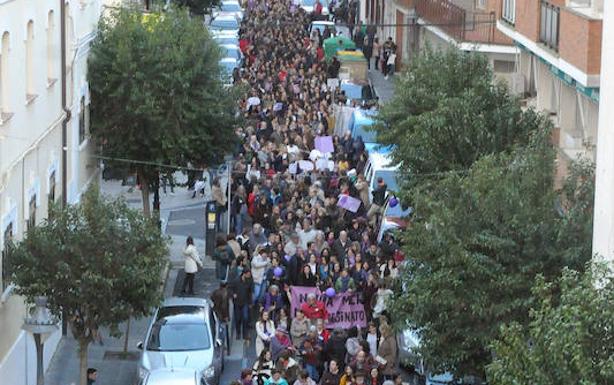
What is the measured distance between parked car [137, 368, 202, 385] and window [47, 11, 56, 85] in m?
6.44

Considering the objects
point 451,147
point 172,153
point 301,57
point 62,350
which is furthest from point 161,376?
point 301,57

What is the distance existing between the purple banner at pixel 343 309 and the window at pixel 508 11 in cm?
785

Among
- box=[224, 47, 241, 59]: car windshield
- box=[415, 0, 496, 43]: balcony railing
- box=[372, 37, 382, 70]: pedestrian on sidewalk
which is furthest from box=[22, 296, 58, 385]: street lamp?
box=[372, 37, 382, 70]: pedestrian on sidewalk

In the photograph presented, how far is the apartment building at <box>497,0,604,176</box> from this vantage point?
82.8ft

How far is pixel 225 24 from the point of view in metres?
67.6

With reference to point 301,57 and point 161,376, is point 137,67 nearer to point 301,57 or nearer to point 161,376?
point 161,376

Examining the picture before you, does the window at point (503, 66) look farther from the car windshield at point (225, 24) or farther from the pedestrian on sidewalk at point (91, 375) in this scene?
the car windshield at point (225, 24)

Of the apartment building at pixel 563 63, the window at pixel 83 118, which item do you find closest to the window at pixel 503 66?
the apartment building at pixel 563 63

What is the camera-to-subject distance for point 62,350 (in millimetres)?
28844

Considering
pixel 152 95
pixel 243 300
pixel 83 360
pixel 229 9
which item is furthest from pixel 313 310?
pixel 229 9

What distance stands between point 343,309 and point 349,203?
22.7ft

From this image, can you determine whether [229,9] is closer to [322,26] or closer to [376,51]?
[322,26]

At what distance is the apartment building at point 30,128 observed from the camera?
2489cm

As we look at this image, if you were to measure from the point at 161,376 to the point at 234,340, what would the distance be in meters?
4.82
